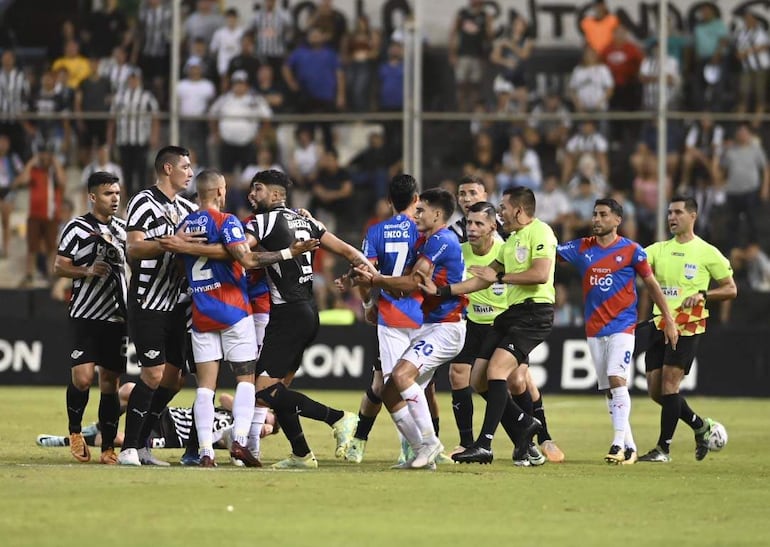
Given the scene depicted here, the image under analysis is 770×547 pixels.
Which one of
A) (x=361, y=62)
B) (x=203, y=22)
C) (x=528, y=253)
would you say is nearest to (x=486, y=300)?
(x=528, y=253)

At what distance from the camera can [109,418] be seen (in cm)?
1215

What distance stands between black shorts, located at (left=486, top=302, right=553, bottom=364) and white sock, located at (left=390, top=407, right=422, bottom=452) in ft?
4.54

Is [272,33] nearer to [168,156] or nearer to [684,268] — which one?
[684,268]

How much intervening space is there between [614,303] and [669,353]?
2.62ft

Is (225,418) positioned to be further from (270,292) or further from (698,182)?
(698,182)

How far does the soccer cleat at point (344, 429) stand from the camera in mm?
12141

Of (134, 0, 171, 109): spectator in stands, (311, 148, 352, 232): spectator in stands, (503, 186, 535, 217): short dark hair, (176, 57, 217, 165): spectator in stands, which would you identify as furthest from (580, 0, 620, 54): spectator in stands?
(503, 186, 535, 217): short dark hair

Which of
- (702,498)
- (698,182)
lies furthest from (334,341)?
(702,498)

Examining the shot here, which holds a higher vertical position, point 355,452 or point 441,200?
point 441,200

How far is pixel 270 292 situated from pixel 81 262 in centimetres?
172

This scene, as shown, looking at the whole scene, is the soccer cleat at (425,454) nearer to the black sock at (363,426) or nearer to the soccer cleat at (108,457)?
the black sock at (363,426)

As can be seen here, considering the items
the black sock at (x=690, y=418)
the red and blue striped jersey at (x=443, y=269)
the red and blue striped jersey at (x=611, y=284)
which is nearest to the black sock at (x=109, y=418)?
the red and blue striped jersey at (x=443, y=269)

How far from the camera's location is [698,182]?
24.3 metres

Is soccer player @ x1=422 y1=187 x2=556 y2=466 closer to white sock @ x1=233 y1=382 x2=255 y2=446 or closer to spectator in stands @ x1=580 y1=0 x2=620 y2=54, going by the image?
white sock @ x1=233 y1=382 x2=255 y2=446
